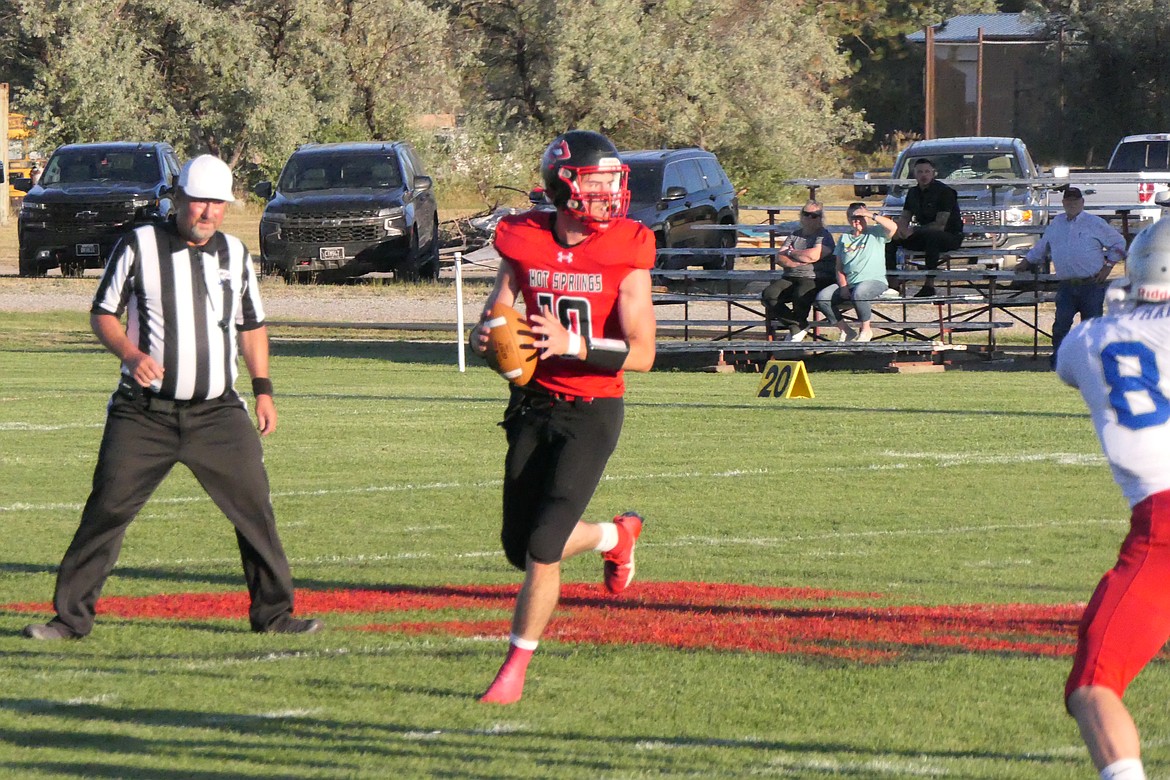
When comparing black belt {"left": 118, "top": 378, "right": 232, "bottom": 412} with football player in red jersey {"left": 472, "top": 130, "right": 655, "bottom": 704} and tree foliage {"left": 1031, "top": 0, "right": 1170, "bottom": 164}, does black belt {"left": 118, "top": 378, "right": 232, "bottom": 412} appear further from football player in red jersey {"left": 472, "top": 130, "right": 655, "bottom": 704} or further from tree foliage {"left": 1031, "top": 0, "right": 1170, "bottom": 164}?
tree foliage {"left": 1031, "top": 0, "right": 1170, "bottom": 164}

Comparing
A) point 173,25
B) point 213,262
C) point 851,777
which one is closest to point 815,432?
point 213,262

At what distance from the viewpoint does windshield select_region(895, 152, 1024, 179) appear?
947 inches

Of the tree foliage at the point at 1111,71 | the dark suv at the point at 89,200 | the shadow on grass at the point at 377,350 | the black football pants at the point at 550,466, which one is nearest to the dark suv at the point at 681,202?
the shadow on grass at the point at 377,350

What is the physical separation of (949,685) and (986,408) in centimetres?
886

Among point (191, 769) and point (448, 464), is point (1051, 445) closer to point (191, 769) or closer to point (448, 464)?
point (448, 464)

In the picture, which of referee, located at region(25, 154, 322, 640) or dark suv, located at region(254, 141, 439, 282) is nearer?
referee, located at region(25, 154, 322, 640)

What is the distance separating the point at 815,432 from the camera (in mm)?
12883

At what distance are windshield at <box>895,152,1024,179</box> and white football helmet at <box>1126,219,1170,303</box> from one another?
65.7 ft

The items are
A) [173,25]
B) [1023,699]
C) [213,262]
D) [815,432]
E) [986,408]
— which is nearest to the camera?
[1023,699]

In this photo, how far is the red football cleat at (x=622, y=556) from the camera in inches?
264

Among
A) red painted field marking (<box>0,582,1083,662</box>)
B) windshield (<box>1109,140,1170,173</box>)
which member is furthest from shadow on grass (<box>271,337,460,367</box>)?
windshield (<box>1109,140,1170,173</box>)

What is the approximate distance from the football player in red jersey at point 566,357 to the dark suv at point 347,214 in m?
19.5

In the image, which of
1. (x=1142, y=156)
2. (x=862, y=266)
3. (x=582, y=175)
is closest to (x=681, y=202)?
(x=862, y=266)

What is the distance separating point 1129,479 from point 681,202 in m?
20.0
